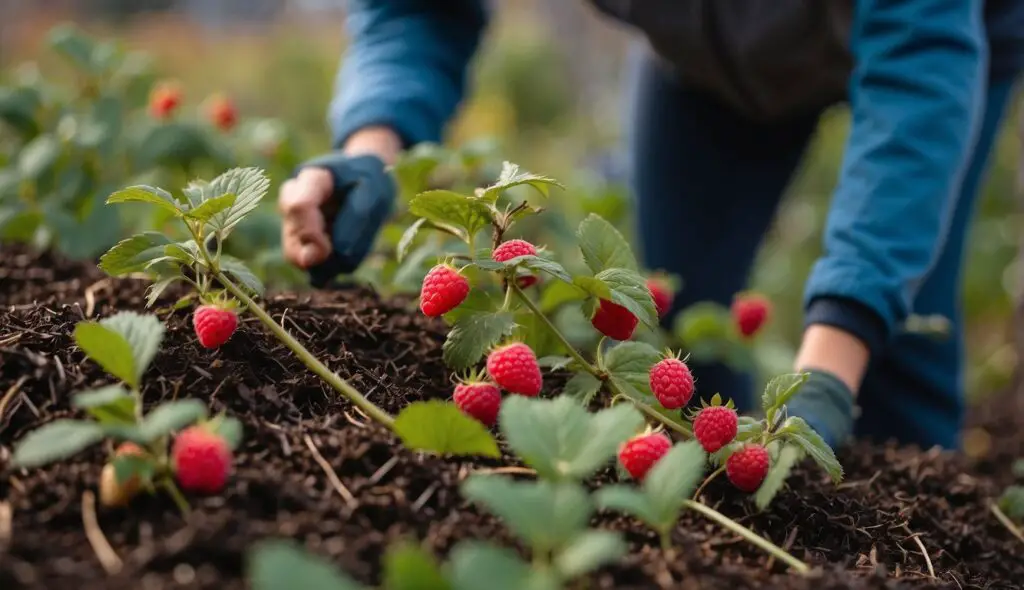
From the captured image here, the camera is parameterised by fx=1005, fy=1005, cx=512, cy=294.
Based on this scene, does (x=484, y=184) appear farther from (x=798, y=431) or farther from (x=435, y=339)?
(x=798, y=431)

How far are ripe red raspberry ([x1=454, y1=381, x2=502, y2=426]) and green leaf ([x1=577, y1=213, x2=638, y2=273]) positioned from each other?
226 millimetres

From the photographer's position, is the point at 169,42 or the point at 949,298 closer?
the point at 949,298

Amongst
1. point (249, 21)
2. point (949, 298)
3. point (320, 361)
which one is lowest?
point (249, 21)

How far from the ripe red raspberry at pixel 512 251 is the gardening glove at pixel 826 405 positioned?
534mm

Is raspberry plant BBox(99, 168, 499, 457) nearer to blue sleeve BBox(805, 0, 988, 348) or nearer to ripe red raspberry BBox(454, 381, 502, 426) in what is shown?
ripe red raspberry BBox(454, 381, 502, 426)

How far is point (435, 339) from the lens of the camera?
1.48 metres

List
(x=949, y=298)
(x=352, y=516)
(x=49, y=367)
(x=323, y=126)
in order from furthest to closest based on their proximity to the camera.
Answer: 1. (x=323, y=126)
2. (x=949, y=298)
3. (x=49, y=367)
4. (x=352, y=516)

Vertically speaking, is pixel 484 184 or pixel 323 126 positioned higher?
pixel 484 184

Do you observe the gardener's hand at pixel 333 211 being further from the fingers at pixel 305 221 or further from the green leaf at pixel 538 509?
the green leaf at pixel 538 509

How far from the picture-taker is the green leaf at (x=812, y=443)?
1.12 m

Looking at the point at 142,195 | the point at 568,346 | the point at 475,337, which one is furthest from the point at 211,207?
the point at 568,346

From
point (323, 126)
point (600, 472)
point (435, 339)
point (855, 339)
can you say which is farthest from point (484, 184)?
point (323, 126)

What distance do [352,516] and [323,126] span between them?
701cm

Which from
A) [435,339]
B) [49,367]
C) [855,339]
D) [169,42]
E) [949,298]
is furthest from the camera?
A: [169,42]
